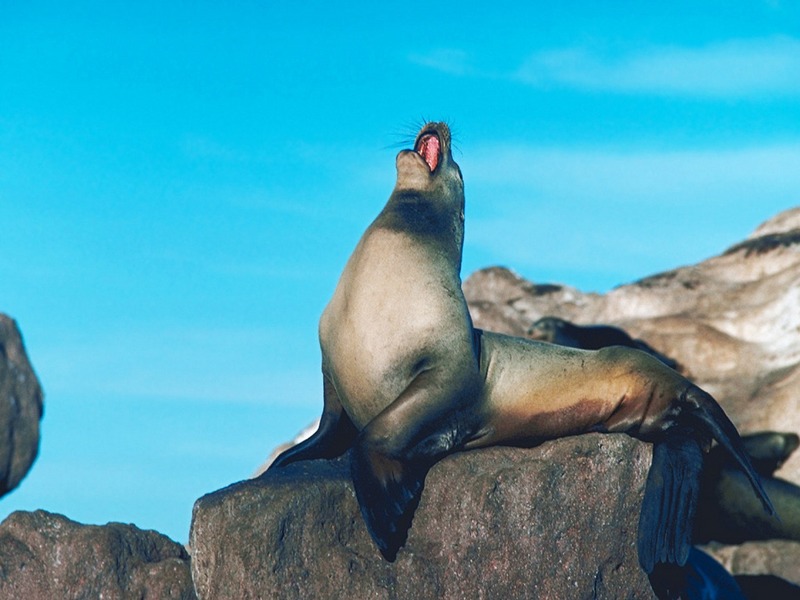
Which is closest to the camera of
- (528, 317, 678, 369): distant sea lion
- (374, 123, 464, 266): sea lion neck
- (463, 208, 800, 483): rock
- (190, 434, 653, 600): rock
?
(190, 434, 653, 600): rock

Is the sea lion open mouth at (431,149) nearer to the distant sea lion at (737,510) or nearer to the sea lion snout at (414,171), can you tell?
the sea lion snout at (414,171)

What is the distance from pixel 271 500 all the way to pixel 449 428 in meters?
1.11

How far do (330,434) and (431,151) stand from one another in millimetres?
1675

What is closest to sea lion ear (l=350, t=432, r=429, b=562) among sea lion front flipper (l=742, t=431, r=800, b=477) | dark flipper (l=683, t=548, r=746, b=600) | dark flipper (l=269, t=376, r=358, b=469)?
dark flipper (l=269, t=376, r=358, b=469)

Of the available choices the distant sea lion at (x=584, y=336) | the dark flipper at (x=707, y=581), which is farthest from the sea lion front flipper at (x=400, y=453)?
the distant sea lion at (x=584, y=336)

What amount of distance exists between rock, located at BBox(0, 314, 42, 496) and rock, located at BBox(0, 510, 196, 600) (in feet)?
38.7

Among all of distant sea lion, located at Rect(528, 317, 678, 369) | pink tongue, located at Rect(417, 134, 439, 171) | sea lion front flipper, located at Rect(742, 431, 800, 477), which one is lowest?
sea lion front flipper, located at Rect(742, 431, 800, 477)

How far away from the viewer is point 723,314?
15547 mm

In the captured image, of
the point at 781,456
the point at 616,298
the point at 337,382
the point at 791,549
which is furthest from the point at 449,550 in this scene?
the point at 616,298

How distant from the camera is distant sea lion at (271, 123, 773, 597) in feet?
22.9

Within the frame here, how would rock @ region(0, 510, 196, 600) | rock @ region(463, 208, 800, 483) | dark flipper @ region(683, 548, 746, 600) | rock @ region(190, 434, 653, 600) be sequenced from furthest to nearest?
rock @ region(463, 208, 800, 483) < dark flipper @ region(683, 548, 746, 600) < rock @ region(0, 510, 196, 600) < rock @ region(190, 434, 653, 600)

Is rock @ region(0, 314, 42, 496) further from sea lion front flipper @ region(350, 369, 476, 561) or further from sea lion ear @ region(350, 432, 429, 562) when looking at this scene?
sea lion ear @ region(350, 432, 429, 562)

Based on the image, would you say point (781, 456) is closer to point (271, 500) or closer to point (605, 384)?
point (605, 384)

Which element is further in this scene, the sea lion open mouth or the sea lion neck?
the sea lion open mouth
